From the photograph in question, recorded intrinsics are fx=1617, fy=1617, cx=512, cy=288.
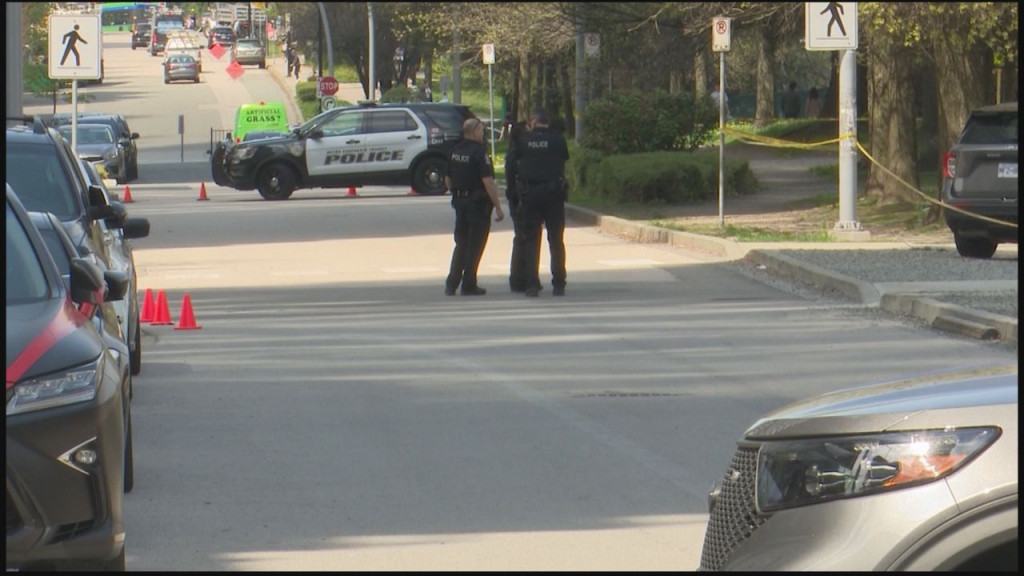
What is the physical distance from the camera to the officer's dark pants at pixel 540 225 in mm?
16109

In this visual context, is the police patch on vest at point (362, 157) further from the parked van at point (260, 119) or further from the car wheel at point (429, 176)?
the parked van at point (260, 119)

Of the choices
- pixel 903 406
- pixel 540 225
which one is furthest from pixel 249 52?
pixel 903 406

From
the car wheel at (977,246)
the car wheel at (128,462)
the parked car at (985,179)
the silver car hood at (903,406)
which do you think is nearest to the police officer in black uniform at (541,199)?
the parked car at (985,179)

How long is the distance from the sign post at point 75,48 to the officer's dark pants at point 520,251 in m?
6.65

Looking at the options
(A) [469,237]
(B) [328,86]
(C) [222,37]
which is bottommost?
(A) [469,237]

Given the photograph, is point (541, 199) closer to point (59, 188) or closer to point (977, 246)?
point (977, 246)

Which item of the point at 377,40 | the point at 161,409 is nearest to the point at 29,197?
the point at 161,409

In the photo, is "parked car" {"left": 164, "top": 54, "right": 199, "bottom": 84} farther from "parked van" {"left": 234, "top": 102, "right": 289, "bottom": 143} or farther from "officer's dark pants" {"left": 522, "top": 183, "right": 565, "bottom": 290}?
"officer's dark pants" {"left": 522, "top": 183, "right": 565, "bottom": 290}

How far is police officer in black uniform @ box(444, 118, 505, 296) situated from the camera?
16188 mm

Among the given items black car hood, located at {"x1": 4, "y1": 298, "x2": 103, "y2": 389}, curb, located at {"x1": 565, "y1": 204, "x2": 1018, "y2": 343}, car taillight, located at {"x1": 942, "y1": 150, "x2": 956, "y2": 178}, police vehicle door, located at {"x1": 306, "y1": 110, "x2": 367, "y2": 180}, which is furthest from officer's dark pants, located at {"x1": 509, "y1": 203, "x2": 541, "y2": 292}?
police vehicle door, located at {"x1": 306, "y1": 110, "x2": 367, "y2": 180}

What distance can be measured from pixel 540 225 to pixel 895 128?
10936mm

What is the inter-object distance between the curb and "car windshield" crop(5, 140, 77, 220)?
703 cm

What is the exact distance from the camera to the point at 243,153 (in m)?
32.6

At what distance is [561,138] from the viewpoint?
16.2 metres
